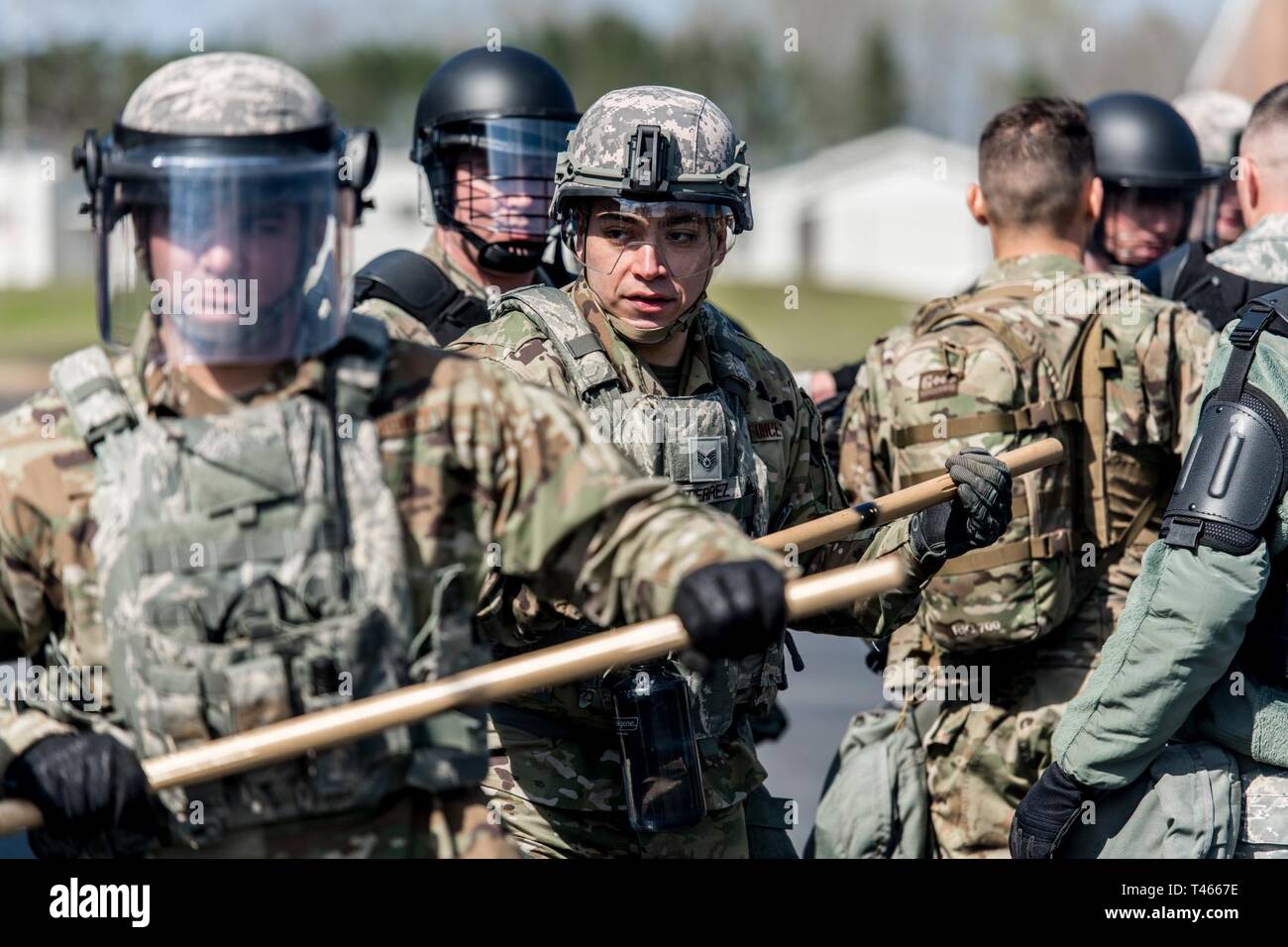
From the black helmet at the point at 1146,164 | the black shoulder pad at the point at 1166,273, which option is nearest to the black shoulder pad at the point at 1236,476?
the black shoulder pad at the point at 1166,273

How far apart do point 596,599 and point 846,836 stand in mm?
2101

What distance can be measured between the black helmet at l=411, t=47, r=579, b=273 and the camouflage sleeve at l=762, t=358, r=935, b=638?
1.38 metres

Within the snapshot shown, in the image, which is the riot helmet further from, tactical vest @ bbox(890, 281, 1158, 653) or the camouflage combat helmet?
tactical vest @ bbox(890, 281, 1158, 653)

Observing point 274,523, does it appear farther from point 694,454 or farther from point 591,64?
point 591,64

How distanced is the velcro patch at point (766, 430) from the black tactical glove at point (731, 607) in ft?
4.01

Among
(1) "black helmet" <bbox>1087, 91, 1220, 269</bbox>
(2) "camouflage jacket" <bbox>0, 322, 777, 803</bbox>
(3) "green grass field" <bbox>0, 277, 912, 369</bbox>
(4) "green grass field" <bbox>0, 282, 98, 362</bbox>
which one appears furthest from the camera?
(4) "green grass field" <bbox>0, 282, 98, 362</bbox>

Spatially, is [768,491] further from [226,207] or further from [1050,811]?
[226,207]

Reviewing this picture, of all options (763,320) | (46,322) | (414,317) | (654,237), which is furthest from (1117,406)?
(46,322)

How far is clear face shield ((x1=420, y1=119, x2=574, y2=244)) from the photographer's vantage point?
16.9ft

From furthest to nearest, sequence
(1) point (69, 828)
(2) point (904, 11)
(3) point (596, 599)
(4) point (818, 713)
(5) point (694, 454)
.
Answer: (2) point (904, 11) < (4) point (818, 713) < (5) point (694, 454) < (3) point (596, 599) < (1) point (69, 828)

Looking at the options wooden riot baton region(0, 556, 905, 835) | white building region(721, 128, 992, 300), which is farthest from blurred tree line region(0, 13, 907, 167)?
wooden riot baton region(0, 556, 905, 835)

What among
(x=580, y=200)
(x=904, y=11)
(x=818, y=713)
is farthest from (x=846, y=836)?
(x=904, y=11)

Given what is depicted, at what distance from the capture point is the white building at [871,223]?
2227 inches

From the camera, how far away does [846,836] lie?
472 cm
